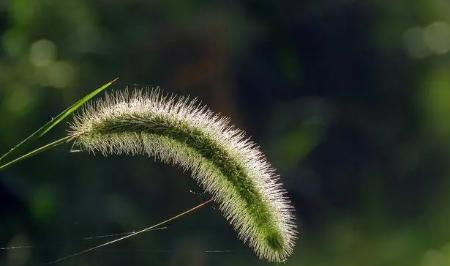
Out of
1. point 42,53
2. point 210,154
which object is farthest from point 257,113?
point 210,154

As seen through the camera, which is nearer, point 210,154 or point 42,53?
point 210,154

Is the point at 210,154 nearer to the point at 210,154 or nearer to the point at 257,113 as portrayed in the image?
the point at 210,154

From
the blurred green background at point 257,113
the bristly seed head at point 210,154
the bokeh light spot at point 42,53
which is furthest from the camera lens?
the bokeh light spot at point 42,53

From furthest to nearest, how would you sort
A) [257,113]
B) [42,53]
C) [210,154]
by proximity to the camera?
[257,113] < [42,53] < [210,154]

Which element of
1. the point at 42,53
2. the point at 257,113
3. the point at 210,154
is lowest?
the point at 210,154

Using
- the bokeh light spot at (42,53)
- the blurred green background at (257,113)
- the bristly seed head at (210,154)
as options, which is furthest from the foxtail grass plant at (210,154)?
the bokeh light spot at (42,53)

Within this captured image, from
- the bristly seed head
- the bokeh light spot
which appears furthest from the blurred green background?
the bristly seed head

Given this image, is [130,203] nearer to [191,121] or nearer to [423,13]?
[423,13]

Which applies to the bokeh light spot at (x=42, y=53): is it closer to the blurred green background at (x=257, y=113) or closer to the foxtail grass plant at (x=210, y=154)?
the blurred green background at (x=257, y=113)

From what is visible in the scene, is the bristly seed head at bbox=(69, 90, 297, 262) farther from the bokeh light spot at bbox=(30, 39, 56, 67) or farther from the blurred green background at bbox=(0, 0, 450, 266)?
the bokeh light spot at bbox=(30, 39, 56, 67)
